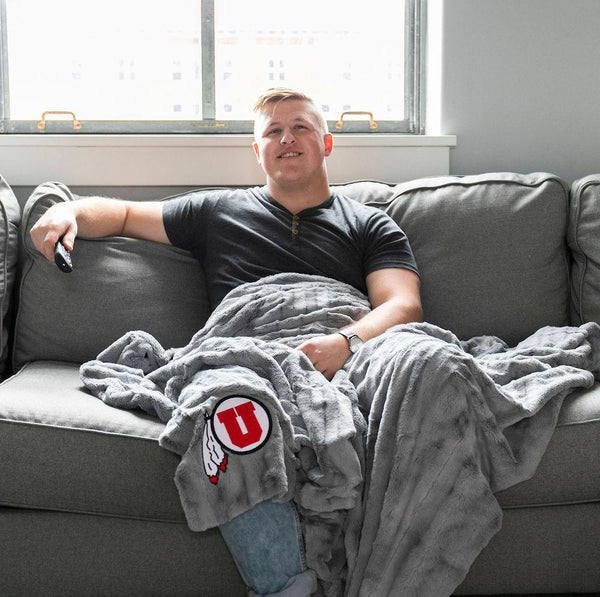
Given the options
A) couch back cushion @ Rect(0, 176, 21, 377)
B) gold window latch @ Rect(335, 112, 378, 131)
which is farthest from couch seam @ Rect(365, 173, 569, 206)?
couch back cushion @ Rect(0, 176, 21, 377)

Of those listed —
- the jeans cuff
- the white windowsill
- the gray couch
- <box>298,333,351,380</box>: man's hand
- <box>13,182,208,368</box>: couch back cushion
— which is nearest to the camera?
the jeans cuff

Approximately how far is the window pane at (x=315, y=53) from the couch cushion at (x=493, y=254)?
73cm

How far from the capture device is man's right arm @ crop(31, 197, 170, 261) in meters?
1.88

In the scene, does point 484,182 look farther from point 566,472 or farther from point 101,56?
point 101,56

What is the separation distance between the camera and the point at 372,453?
4.75 feet

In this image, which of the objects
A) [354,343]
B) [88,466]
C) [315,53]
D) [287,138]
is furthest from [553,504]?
[315,53]

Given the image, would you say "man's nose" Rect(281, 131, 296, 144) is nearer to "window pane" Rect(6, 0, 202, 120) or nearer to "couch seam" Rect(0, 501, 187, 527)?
"window pane" Rect(6, 0, 202, 120)

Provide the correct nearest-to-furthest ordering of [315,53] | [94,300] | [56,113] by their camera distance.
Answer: [94,300], [56,113], [315,53]

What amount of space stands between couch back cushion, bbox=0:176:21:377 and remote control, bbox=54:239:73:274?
0.22m

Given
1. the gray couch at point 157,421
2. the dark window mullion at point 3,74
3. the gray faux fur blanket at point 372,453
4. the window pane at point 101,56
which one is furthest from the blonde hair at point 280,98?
the dark window mullion at point 3,74

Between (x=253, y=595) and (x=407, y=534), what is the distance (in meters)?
0.29

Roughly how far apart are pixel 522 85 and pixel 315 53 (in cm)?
69

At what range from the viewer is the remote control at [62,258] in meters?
1.82

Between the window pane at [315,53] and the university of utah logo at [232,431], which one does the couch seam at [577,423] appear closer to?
the university of utah logo at [232,431]
